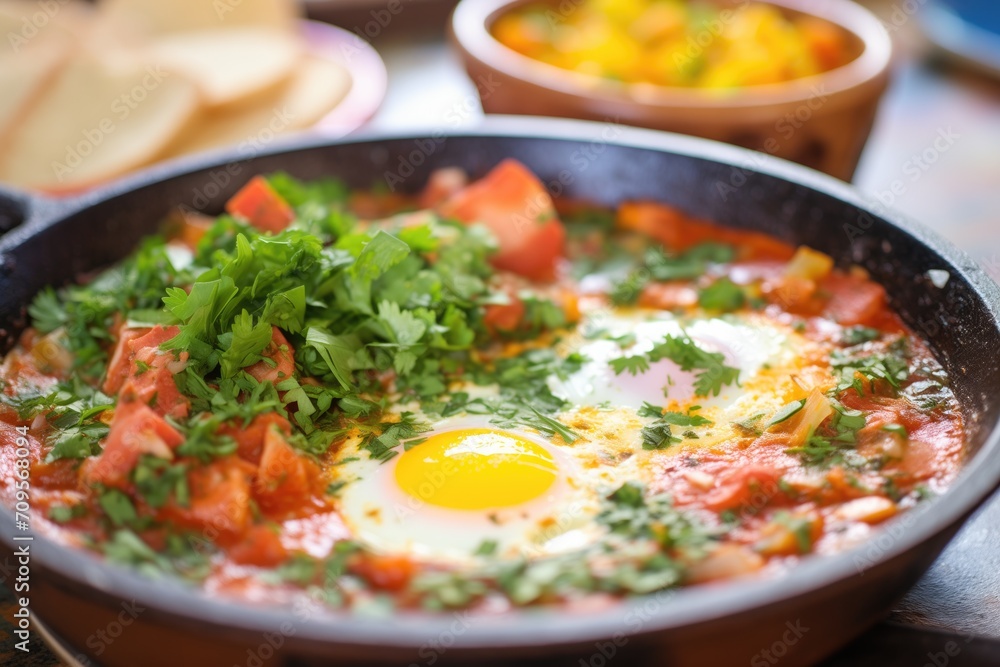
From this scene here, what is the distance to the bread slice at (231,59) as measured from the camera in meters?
4.14

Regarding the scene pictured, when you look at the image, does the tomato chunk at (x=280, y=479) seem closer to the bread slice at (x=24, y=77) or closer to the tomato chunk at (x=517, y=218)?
the tomato chunk at (x=517, y=218)

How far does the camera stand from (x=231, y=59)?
4.40 m

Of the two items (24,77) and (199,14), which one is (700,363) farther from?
(199,14)

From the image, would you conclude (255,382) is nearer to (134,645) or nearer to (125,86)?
(134,645)

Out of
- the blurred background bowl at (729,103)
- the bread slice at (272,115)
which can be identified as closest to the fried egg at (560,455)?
the blurred background bowl at (729,103)

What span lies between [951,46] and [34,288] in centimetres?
512

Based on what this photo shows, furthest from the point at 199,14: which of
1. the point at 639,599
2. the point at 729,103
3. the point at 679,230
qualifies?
the point at 639,599

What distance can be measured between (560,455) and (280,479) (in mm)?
638

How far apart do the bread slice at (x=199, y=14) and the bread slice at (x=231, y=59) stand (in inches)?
3.3

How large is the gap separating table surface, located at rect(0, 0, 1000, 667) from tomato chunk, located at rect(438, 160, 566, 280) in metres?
0.37

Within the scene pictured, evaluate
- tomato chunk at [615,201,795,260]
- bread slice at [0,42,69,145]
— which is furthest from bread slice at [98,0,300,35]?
tomato chunk at [615,201,795,260]

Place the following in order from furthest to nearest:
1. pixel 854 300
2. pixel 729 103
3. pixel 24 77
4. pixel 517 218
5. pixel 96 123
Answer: pixel 24 77 → pixel 96 123 → pixel 729 103 → pixel 517 218 → pixel 854 300

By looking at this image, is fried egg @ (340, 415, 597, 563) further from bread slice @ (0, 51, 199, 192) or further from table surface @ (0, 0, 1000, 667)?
bread slice @ (0, 51, 199, 192)

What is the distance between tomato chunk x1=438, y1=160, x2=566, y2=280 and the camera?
10.1 ft
